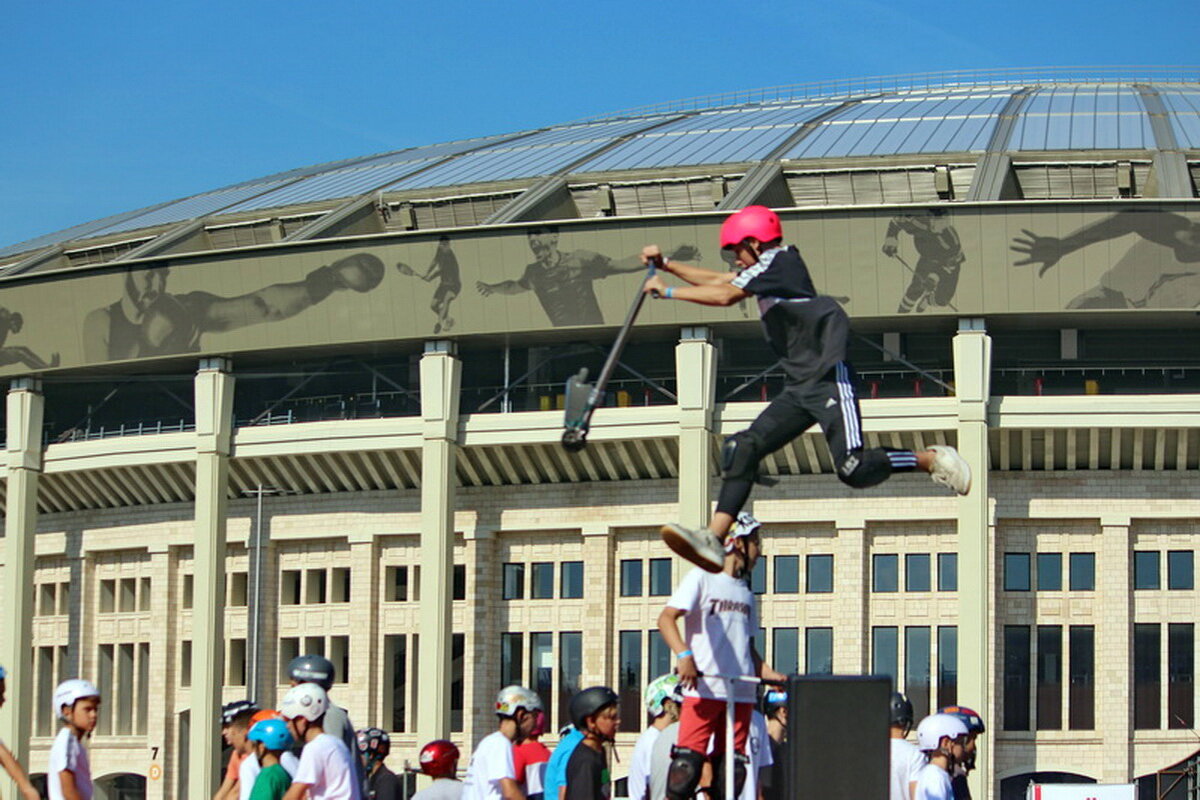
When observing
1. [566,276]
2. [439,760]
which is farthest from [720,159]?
[439,760]

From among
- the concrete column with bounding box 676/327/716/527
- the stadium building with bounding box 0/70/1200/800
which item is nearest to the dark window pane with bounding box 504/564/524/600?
the stadium building with bounding box 0/70/1200/800

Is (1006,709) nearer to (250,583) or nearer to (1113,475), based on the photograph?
(1113,475)

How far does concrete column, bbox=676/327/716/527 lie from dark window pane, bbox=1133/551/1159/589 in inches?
380

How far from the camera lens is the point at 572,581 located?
44.9 m

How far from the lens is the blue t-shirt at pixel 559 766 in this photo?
13.1 m

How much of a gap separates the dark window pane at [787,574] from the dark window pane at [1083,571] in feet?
20.1

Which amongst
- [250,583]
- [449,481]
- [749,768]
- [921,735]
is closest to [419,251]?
[449,481]

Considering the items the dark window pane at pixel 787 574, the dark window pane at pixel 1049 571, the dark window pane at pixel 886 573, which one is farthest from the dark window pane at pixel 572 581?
the dark window pane at pixel 1049 571

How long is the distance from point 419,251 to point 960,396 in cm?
1231

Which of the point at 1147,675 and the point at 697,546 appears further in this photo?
the point at 1147,675

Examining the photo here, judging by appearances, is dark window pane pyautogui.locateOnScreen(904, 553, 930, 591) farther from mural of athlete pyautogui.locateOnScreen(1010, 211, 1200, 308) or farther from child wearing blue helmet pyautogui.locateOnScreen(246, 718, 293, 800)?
child wearing blue helmet pyautogui.locateOnScreen(246, 718, 293, 800)

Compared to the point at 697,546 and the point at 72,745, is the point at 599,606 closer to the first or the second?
the point at 72,745

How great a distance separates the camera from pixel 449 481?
4325 cm

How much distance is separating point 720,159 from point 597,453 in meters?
9.70
